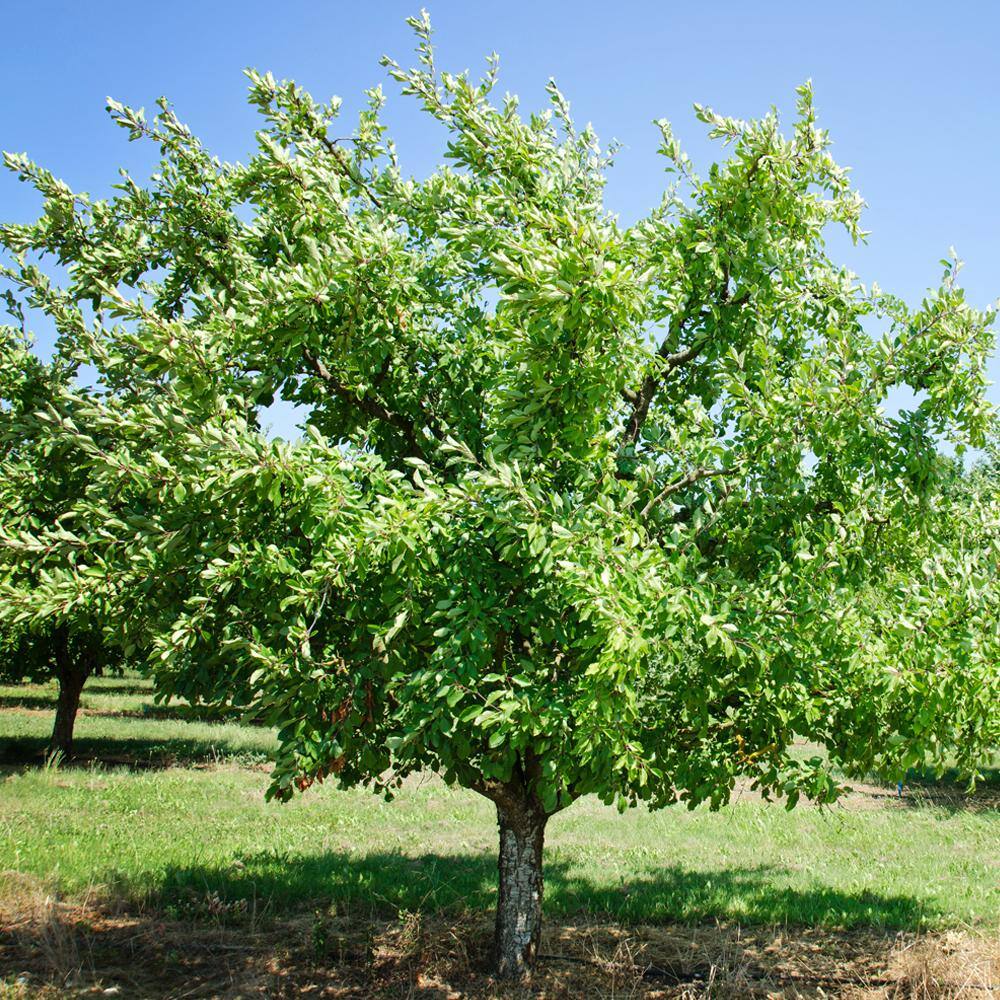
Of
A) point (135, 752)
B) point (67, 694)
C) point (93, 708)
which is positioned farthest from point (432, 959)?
point (93, 708)

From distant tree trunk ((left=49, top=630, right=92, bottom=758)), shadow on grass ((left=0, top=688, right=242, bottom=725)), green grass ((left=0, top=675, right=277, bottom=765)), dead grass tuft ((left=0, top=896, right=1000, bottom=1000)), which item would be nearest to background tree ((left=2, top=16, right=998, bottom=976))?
dead grass tuft ((left=0, top=896, right=1000, bottom=1000))

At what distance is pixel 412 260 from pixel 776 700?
387cm

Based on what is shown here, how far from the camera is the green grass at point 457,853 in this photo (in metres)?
8.98

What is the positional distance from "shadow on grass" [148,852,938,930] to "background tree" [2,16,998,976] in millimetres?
2692

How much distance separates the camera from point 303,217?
6047mm

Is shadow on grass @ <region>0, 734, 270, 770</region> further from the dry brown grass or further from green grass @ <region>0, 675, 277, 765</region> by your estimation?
the dry brown grass

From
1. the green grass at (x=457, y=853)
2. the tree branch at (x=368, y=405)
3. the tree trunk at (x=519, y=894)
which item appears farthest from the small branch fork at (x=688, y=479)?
the green grass at (x=457, y=853)

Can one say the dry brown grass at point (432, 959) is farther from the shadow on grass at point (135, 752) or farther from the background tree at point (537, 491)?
the shadow on grass at point (135, 752)

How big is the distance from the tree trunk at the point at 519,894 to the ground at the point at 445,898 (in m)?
0.26

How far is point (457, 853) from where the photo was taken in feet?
39.6

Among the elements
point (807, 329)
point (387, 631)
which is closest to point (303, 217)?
point (387, 631)

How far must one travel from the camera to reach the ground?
6.79 m

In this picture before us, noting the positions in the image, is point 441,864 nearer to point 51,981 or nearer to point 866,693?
point 51,981

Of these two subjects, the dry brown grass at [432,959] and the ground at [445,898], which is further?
the ground at [445,898]
